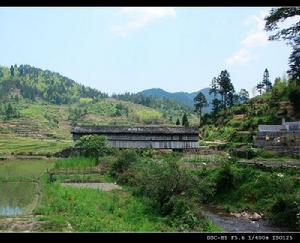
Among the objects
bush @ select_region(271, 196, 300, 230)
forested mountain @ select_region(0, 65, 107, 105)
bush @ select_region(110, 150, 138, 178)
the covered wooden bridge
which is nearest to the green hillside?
forested mountain @ select_region(0, 65, 107, 105)

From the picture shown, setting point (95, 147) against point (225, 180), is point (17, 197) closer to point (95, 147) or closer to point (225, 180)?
point (225, 180)

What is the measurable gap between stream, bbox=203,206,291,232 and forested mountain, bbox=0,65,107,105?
121624 millimetres

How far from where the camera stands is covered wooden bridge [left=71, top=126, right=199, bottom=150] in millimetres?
44469

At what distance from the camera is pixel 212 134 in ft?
176

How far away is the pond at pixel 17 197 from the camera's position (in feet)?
55.6

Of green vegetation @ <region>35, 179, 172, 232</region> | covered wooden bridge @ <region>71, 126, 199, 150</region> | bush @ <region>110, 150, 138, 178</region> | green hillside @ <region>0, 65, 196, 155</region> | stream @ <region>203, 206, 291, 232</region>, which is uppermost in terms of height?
green hillside @ <region>0, 65, 196, 155</region>

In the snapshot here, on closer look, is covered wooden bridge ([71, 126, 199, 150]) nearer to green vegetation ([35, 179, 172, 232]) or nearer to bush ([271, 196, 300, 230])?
green vegetation ([35, 179, 172, 232])

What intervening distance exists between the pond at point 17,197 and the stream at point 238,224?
8.01 metres

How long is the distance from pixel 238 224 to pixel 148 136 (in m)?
27.4

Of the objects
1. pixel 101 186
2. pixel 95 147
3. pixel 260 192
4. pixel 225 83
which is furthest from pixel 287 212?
pixel 225 83

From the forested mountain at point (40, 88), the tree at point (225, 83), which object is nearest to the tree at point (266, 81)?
the tree at point (225, 83)

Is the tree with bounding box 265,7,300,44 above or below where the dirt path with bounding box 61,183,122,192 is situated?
above

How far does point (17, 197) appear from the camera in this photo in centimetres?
2100

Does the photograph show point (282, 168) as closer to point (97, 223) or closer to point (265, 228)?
point (265, 228)
